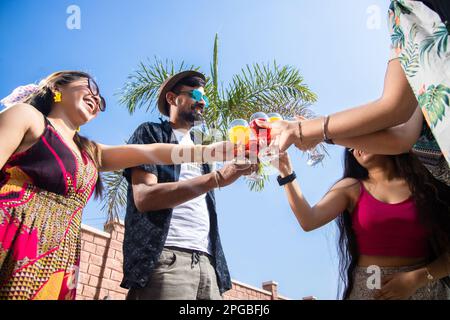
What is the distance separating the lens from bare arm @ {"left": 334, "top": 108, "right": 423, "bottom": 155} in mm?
1858

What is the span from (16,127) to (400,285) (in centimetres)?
174

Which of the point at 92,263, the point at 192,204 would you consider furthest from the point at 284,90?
the point at 192,204

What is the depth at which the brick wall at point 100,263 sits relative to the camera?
17.9 feet

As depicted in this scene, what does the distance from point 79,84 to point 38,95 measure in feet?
0.64

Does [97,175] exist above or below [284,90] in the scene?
below

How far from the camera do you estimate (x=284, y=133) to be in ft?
6.59

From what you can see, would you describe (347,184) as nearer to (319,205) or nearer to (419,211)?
(319,205)

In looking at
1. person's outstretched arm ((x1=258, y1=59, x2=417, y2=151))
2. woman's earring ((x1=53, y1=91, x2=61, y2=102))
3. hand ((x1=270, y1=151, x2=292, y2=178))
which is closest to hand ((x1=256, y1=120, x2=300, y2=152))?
person's outstretched arm ((x1=258, y1=59, x2=417, y2=151))

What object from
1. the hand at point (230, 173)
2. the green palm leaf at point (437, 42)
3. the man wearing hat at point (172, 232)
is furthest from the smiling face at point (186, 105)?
the green palm leaf at point (437, 42)

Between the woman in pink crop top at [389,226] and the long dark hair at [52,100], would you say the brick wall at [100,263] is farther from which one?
the woman in pink crop top at [389,226]

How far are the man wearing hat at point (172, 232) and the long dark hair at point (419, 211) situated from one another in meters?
0.61

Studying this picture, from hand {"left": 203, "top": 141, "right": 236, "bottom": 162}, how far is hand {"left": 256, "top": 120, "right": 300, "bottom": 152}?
1.34 ft

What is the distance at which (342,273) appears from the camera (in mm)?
2275

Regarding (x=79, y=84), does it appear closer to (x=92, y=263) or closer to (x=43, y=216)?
(x=43, y=216)
